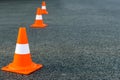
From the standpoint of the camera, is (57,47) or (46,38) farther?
(46,38)

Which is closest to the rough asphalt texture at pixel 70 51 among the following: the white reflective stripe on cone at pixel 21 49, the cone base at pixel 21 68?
the cone base at pixel 21 68

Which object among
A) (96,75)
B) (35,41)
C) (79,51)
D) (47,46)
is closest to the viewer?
(96,75)

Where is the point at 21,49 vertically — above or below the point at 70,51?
above

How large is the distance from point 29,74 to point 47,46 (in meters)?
2.21

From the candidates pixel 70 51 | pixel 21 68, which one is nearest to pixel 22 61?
pixel 21 68

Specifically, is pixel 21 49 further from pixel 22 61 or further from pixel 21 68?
pixel 21 68

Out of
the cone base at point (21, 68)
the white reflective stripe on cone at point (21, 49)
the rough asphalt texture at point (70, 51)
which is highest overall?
the white reflective stripe on cone at point (21, 49)

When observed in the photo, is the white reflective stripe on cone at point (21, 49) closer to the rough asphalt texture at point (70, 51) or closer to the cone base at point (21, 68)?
the cone base at point (21, 68)

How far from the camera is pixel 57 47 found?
7.17 meters

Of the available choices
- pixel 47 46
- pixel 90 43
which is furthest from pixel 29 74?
pixel 90 43

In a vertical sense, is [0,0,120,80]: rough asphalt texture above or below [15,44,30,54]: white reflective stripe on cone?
below

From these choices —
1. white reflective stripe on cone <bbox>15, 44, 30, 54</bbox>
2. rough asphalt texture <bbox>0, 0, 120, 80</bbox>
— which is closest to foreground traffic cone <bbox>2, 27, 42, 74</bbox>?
white reflective stripe on cone <bbox>15, 44, 30, 54</bbox>

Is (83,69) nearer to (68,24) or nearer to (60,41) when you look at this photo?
(60,41)

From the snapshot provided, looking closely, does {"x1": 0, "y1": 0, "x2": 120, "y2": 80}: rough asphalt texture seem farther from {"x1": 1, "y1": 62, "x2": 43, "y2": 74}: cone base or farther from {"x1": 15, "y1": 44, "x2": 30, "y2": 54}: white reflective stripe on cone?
{"x1": 15, "y1": 44, "x2": 30, "y2": 54}: white reflective stripe on cone
